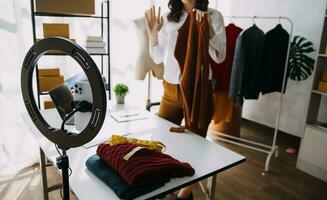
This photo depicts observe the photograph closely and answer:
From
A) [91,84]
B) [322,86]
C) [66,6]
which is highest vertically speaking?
[66,6]

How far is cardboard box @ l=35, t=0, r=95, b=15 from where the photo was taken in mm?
2094

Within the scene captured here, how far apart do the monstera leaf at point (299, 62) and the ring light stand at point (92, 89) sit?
299 cm

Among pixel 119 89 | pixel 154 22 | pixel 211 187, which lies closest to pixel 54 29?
pixel 119 89

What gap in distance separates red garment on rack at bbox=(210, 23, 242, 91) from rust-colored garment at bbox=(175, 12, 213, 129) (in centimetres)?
145

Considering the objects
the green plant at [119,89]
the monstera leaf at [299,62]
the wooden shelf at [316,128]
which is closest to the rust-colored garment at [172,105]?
the green plant at [119,89]

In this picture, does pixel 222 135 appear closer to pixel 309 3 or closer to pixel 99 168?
pixel 309 3

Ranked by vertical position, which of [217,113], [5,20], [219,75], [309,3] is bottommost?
[217,113]

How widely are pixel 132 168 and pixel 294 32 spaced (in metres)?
3.32

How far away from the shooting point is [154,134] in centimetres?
165

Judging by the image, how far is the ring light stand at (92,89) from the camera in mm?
702

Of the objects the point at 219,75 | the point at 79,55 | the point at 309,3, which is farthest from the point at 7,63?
the point at 309,3

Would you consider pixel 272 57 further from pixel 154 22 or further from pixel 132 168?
pixel 132 168

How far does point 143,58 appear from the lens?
299cm

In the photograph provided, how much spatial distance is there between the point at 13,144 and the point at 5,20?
1134 millimetres
